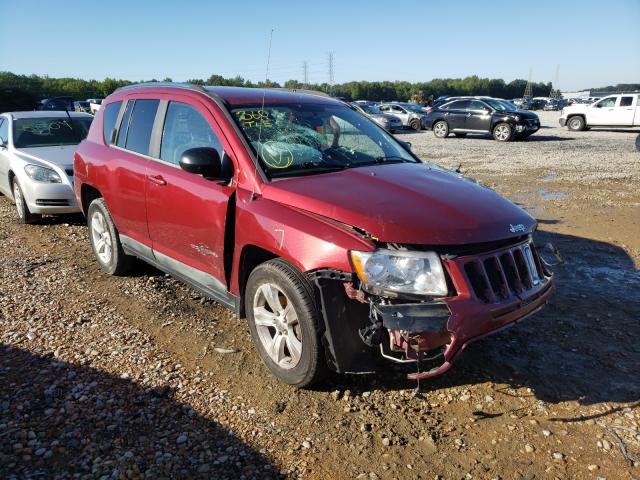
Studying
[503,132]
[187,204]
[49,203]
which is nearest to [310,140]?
[187,204]

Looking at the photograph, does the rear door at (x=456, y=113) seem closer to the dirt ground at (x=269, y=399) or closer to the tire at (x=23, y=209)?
the dirt ground at (x=269, y=399)

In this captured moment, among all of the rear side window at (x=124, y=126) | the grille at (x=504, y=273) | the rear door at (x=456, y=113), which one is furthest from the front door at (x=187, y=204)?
the rear door at (x=456, y=113)

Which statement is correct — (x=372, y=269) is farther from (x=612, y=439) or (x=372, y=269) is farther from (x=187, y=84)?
(x=187, y=84)

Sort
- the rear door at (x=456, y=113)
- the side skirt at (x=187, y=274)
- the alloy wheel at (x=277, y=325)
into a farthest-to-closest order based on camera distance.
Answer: the rear door at (x=456, y=113)
the side skirt at (x=187, y=274)
the alloy wheel at (x=277, y=325)

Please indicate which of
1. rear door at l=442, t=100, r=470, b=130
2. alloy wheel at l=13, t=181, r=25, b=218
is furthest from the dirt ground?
rear door at l=442, t=100, r=470, b=130

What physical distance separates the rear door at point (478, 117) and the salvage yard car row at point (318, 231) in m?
18.9

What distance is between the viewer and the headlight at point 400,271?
2.77 m

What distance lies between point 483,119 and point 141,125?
19893mm

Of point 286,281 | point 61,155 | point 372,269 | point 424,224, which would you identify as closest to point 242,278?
point 286,281

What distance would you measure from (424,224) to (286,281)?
88 cm

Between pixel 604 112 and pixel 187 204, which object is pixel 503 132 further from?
pixel 187 204

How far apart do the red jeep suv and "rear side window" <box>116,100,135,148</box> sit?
0.13 meters

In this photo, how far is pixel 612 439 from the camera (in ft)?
9.35

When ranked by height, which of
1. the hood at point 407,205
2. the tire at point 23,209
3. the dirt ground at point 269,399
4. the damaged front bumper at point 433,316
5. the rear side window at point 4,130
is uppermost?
the rear side window at point 4,130
